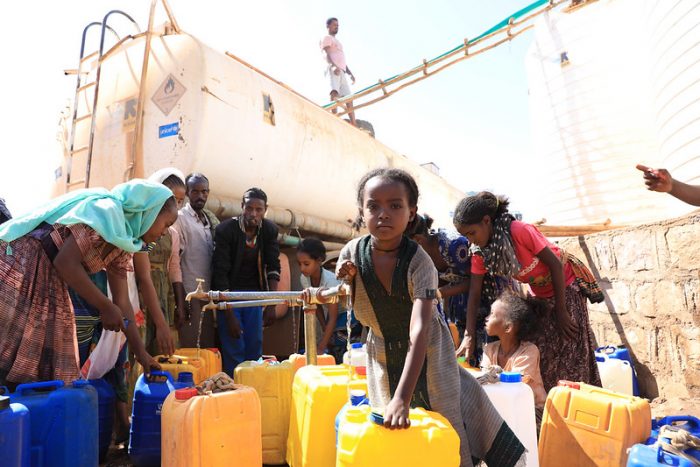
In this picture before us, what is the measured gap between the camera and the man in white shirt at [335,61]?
7.99 m

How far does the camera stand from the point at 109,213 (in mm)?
2010

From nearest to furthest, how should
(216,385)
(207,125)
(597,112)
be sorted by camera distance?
1. (216,385)
2. (207,125)
3. (597,112)

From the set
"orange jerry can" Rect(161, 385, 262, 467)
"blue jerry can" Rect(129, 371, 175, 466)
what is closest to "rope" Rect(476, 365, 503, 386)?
"orange jerry can" Rect(161, 385, 262, 467)

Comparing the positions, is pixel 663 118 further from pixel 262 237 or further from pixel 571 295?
pixel 262 237

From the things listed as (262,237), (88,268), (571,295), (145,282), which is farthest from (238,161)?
(571,295)

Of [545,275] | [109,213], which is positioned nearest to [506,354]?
[545,275]

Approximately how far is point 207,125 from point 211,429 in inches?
132

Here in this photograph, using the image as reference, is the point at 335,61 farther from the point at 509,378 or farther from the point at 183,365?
the point at 509,378

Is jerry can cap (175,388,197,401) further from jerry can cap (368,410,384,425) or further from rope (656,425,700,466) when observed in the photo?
rope (656,425,700,466)

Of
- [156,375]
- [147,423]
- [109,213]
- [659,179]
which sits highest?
[659,179]

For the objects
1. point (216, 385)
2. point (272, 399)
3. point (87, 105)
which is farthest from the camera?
point (87, 105)

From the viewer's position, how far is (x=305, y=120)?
5824 mm

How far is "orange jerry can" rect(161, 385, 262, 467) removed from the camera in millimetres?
1709

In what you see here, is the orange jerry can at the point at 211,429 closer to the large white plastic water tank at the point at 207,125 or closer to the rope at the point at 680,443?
the rope at the point at 680,443
